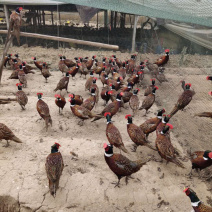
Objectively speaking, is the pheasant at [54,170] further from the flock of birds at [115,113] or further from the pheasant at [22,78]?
the pheasant at [22,78]

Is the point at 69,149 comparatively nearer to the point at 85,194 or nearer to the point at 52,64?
the point at 85,194

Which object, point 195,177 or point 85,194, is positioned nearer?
point 85,194

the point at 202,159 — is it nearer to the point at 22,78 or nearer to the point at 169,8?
the point at 169,8

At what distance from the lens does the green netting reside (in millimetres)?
4648

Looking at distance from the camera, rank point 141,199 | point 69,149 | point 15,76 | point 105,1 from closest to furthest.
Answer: point 141,199
point 69,149
point 105,1
point 15,76

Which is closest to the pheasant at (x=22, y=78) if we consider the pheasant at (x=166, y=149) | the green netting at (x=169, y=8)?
the green netting at (x=169, y=8)

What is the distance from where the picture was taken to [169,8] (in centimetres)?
562

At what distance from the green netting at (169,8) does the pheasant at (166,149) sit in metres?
2.58

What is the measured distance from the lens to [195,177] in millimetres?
3857

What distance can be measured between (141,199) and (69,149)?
1.85 meters

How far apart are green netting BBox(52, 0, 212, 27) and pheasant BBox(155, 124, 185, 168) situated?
2580 mm

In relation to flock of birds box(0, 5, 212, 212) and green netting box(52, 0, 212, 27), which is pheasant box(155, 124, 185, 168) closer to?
flock of birds box(0, 5, 212, 212)

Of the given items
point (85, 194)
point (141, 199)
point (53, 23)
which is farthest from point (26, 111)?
point (53, 23)

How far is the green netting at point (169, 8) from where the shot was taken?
465 centimetres
